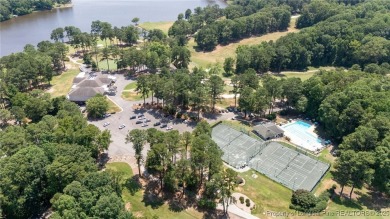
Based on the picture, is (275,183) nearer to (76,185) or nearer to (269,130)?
(269,130)

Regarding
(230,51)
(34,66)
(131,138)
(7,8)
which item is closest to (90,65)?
(34,66)

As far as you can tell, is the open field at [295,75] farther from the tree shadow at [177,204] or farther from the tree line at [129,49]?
the tree shadow at [177,204]

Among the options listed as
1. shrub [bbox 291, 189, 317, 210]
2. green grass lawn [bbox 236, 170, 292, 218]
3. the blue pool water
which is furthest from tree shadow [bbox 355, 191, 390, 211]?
the blue pool water

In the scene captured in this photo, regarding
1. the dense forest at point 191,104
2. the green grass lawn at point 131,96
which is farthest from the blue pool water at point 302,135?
the green grass lawn at point 131,96

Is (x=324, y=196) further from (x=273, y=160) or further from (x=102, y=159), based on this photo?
(x=102, y=159)

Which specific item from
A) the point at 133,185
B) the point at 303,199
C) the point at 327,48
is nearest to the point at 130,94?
the point at 133,185

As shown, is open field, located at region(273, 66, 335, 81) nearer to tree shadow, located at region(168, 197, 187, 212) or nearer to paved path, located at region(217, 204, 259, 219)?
paved path, located at region(217, 204, 259, 219)
